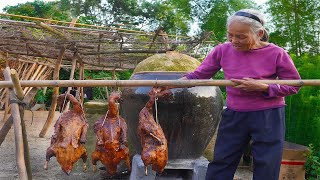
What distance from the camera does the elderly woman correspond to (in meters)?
A: 3.21

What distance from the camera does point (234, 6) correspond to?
1966cm

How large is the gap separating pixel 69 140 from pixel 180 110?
6.76 ft

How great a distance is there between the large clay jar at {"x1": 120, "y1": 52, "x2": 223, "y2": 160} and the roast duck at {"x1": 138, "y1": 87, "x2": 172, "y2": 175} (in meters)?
1.46

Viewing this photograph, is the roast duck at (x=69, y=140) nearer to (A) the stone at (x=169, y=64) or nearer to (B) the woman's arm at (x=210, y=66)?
(B) the woman's arm at (x=210, y=66)

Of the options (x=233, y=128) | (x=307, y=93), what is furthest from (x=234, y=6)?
(x=233, y=128)

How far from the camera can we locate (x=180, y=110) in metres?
5.20

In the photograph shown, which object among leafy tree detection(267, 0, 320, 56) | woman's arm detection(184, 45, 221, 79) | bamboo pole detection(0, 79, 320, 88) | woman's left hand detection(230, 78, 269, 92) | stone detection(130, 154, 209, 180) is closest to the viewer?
woman's left hand detection(230, 78, 269, 92)

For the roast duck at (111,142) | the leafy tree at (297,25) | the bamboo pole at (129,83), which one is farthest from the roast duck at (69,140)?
the leafy tree at (297,25)

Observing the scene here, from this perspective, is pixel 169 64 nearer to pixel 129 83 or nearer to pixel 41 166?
pixel 129 83

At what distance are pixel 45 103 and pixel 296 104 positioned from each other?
14712 millimetres

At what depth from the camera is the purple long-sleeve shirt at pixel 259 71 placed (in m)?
3.29

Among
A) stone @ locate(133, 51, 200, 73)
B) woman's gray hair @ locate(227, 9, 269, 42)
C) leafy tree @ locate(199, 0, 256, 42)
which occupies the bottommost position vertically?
stone @ locate(133, 51, 200, 73)

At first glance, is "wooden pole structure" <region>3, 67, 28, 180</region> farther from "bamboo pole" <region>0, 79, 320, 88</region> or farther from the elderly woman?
the elderly woman

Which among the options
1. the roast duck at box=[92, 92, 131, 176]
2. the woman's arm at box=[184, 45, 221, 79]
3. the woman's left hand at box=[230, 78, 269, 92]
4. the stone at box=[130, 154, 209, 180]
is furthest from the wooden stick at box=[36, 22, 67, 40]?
the woman's left hand at box=[230, 78, 269, 92]
